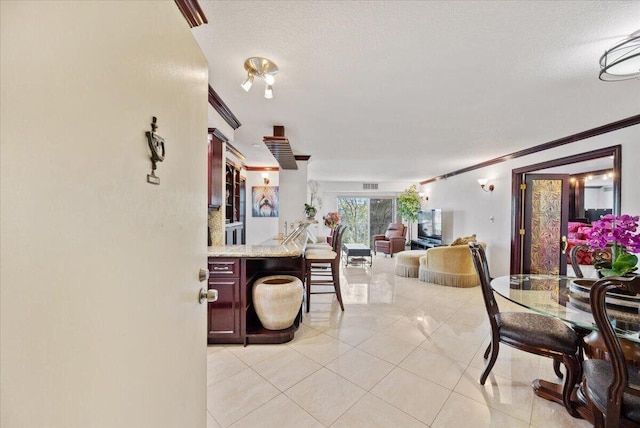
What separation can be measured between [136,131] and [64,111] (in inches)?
8.4

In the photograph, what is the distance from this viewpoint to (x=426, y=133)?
11.8ft

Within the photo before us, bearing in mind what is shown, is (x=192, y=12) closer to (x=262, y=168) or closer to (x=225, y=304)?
(x=225, y=304)

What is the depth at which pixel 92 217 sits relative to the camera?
22.6 inches

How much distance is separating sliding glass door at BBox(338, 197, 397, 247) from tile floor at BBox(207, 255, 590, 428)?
6.26 meters

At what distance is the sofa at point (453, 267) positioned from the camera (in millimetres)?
4516

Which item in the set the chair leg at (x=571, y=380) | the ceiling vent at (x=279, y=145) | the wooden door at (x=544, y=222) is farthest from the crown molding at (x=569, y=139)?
the ceiling vent at (x=279, y=145)

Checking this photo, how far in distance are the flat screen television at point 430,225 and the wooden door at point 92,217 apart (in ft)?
23.7

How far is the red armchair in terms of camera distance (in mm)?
7691

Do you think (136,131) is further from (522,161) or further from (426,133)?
(522,161)

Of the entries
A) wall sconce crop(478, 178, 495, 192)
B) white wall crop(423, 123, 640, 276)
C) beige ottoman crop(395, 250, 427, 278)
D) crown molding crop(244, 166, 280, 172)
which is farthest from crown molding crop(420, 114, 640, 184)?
crown molding crop(244, 166, 280, 172)

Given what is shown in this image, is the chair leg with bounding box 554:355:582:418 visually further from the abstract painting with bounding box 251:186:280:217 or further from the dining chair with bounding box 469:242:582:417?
the abstract painting with bounding box 251:186:280:217

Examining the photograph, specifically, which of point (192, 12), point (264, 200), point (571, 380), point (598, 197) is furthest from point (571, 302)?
point (598, 197)

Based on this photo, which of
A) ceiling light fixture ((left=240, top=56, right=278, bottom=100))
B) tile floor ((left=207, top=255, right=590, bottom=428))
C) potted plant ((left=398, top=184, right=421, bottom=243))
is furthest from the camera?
potted plant ((left=398, top=184, right=421, bottom=243))

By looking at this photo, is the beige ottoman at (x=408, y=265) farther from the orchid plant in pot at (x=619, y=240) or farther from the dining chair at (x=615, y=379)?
the dining chair at (x=615, y=379)
